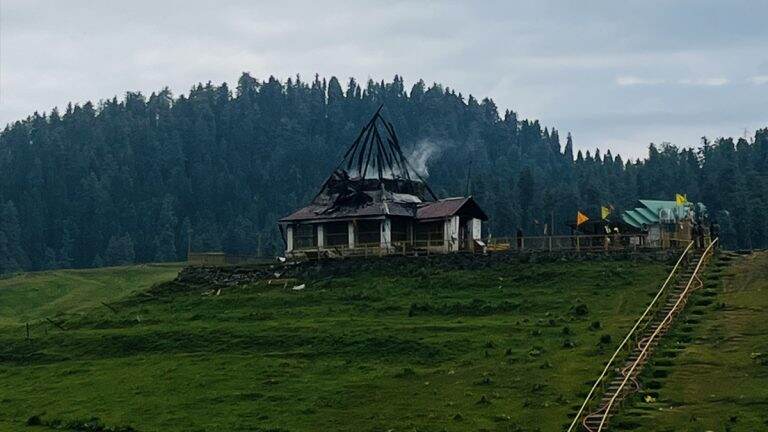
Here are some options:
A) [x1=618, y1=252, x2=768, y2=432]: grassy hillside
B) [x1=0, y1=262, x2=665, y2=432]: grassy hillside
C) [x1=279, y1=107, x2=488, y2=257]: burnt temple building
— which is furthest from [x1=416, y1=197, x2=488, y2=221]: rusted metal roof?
[x1=618, y1=252, x2=768, y2=432]: grassy hillside

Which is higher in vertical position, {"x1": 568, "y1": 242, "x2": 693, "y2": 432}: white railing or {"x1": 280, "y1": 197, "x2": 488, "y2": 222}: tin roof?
{"x1": 280, "y1": 197, "x2": 488, "y2": 222}: tin roof

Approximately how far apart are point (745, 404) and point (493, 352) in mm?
14416

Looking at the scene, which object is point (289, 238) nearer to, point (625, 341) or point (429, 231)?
point (429, 231)

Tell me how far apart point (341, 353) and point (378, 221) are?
90.5 ft

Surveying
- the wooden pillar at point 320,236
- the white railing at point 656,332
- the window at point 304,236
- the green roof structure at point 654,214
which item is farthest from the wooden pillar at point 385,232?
the green roof structure at point 654,214

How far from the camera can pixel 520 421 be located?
46.9 metres

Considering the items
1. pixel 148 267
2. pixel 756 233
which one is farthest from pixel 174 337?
pixel 756 233

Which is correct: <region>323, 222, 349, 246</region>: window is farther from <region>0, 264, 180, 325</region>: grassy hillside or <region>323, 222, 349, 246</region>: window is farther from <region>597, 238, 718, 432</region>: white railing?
<region>597, 238, 718, 432</region>: white railing

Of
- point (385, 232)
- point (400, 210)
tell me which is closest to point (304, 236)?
point (385, 232)

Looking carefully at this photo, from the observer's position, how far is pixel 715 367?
53000 mm

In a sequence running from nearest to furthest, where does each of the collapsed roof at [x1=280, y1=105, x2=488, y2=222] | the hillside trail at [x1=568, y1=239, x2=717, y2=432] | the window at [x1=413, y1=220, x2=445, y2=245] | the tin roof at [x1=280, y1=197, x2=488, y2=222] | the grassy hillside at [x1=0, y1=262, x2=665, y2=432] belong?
the hillside trail at [x1=568, y1=239, x2=717, y2=432] → the grassy hillside at [x1=0, y1=262, x2=665, y2=432] → the tin roof at [x1=280, y1=197, x2=488, y2=222] → the window at [x1=413, y1=220, x2=445, y2=245] → the collapsed roof at [x1=280, y1=105, x2=488, y2=222]

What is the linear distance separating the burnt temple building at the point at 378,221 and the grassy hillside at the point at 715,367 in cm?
2221

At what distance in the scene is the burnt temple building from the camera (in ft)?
285

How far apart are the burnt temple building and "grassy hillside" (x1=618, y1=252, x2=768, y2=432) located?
22205 mm
